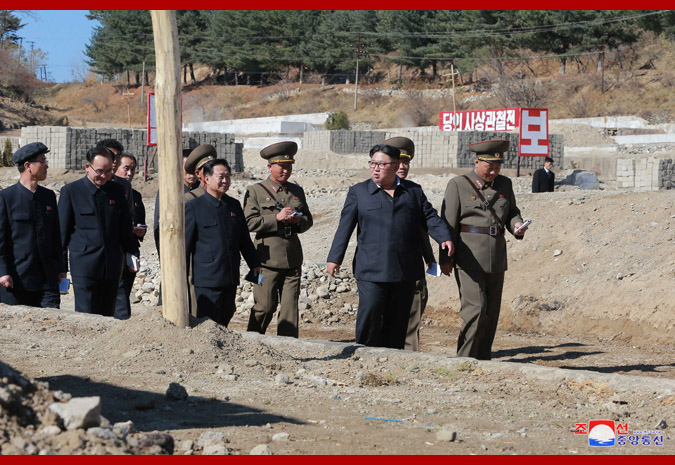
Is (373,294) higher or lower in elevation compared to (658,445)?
higher

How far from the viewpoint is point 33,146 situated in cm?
707

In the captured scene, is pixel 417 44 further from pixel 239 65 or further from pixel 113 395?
pixel 113 395

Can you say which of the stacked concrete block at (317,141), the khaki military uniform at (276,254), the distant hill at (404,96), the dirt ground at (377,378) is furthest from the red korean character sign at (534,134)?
the distant hill at (404,96)

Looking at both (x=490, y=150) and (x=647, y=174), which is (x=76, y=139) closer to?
(x=647, y=174)

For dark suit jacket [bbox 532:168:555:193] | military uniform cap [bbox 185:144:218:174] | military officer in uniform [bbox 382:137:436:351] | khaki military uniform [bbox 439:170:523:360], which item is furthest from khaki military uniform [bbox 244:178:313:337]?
dark suit jacket [bbox 532:168:555:193]

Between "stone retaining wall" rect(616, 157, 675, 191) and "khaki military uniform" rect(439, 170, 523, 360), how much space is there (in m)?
17.2

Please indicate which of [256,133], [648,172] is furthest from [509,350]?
[256,133]

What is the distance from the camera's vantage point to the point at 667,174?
23.2 meters

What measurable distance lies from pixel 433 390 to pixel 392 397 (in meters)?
0.41

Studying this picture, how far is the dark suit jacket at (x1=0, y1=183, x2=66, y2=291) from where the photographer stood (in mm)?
7312

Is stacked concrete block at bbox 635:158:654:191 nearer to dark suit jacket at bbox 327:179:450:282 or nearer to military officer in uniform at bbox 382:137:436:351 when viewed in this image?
military officer in uniform at bbox 382:137:436:351

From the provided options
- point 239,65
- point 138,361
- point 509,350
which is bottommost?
point 509,350

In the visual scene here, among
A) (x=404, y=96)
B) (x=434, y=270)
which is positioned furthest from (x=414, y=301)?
(x=404, y=96)

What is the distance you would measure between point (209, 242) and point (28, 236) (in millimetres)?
1532
